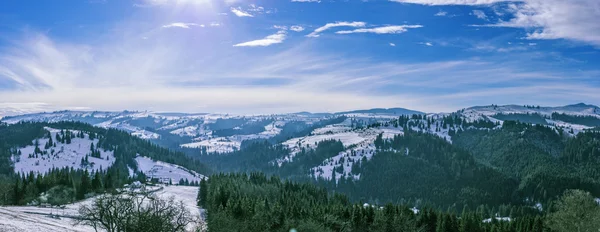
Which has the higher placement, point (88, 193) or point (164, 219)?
point (164, 219)

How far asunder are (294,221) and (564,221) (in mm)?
68496

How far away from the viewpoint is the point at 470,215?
140m

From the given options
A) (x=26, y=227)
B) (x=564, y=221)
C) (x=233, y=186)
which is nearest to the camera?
(x=26, y=227)

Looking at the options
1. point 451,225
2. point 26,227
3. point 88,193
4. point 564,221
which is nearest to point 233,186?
point 88,193

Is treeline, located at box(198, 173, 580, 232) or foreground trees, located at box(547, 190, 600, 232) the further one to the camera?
treeline, located at box(198, 173, 580, 232)

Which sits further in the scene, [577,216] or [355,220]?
[355,220]

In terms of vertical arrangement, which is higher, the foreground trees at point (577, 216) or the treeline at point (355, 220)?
the foreground trees at point (577, 216)

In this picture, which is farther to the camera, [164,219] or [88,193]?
[88,193]

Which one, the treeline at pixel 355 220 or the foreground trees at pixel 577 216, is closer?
the foreground trees at pixel 577 216

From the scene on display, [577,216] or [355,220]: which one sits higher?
[577,216]

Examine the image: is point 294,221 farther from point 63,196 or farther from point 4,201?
point 4,201

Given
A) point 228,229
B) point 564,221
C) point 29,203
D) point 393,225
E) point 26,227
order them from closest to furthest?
point 26,227, point 228,229, point 564,221, point 393,225, point 29,203

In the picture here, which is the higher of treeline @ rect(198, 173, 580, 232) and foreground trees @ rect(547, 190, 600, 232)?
foreground trees @ rect(547, 190, 600, 232)

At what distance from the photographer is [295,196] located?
609ft
